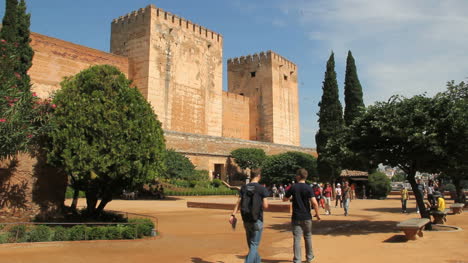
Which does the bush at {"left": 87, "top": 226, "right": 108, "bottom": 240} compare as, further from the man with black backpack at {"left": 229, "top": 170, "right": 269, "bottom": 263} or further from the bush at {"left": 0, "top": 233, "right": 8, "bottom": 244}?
the man with black backpack at {"left": 229, "top": 170, "right": 269, "bottom": 263}

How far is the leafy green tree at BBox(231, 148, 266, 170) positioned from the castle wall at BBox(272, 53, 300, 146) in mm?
8819

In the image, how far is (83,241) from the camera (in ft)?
25.0

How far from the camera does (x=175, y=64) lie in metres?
29.5

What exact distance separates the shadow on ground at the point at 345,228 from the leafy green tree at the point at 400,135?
3.59 ft

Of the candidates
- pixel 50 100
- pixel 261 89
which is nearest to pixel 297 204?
pixel 50 100

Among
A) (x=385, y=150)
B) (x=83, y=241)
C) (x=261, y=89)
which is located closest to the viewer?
(x=83, y=241)

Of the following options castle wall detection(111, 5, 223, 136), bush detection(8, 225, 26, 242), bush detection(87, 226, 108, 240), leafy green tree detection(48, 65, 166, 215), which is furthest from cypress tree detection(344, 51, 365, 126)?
bush detection(8, 225, 26, 242)

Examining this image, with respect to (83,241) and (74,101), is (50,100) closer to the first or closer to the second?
(74,101)

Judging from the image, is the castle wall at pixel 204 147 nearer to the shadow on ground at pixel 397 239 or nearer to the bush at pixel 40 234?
the bush at pixel 40 234

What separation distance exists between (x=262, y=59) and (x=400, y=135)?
3278 centimetres

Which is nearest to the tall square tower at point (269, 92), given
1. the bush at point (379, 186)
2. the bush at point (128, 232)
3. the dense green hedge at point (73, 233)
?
the bush at point (379, 186)

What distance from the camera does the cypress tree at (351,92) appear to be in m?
25.3

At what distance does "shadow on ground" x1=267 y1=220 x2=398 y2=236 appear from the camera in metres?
8.98

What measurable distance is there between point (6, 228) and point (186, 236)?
3.56m
